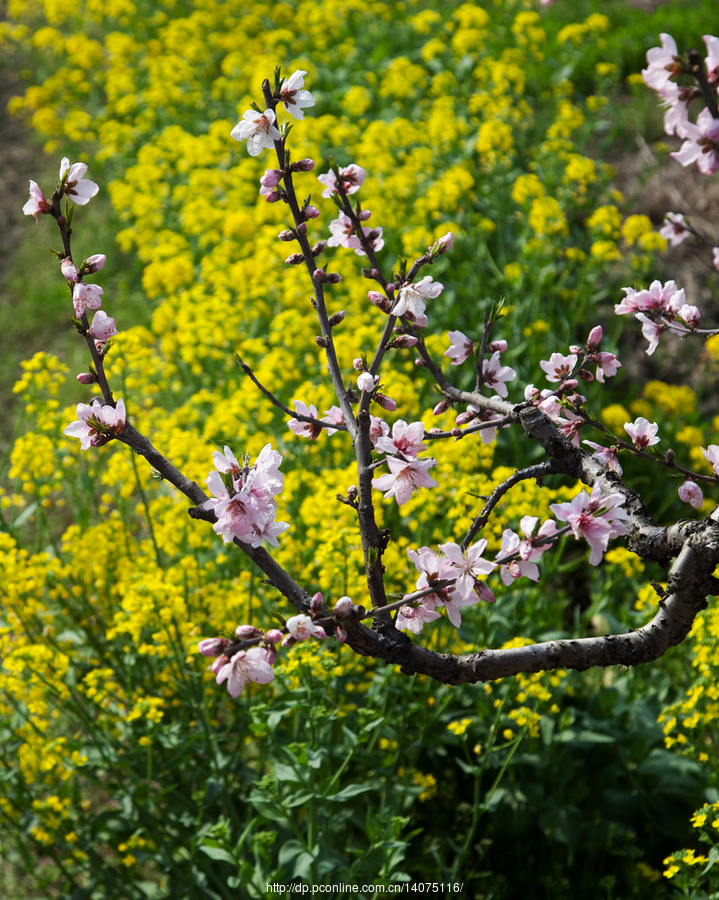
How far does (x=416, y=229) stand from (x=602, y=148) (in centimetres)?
232

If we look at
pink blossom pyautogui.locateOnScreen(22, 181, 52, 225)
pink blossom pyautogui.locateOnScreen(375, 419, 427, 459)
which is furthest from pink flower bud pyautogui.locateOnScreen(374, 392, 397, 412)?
pink blossom pyautogui.locateOnScreen(22, 181, 52, 225)

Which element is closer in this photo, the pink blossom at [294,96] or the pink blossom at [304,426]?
the pink blossom at [294,96]

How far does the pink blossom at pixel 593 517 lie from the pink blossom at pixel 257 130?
99 cm

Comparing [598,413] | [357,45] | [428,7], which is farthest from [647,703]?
[428,7]

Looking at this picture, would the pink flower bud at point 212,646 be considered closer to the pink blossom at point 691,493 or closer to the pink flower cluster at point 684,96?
the pink blossom at point 691,493

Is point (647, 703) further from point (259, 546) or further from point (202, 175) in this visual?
point (202, 175)

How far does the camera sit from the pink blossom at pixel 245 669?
1346 millimetres

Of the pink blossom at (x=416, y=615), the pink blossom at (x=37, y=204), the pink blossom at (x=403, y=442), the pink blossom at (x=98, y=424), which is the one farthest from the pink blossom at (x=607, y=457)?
the pink blossom at (x=37, y=204)

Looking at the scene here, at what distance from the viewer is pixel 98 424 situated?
1.53m

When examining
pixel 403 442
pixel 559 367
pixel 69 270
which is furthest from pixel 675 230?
pixel 69 270

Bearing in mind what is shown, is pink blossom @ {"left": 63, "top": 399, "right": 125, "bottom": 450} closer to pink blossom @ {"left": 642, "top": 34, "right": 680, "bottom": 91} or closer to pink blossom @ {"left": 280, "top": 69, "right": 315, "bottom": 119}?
pink blossom @ {"left": 280, "top": 69, "right": 315, "bottom": 119}

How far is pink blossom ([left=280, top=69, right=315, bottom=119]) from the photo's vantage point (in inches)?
66.8

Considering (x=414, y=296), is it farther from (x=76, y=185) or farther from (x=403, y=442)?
(x=76, y=185)

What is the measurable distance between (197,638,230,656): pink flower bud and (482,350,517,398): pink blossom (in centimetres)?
106
